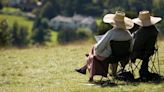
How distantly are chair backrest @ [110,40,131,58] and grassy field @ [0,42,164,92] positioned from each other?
687 millimetres

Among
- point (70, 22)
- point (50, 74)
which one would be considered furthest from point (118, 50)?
point (70, 22)

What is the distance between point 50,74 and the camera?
12000 mm

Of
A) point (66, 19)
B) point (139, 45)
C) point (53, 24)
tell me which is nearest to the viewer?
point (139, 45)

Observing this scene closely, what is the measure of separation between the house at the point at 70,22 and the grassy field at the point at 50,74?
5652 cm

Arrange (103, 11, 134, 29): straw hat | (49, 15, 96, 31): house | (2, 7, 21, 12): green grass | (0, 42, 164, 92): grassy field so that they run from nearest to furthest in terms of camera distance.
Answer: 1. (0, 42, 164, 92): grassy field
2. (103, 11, 134, 29): straw hat
3. (49, 15, 96, 31): house
4. (2, 7, 21, 12): green grass

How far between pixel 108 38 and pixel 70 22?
7424cm

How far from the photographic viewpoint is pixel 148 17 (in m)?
9.91

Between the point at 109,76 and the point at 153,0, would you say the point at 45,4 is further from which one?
the point at 109,76

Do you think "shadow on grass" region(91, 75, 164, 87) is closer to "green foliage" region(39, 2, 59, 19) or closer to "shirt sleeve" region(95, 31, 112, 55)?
"shirt sleeve" region(95, 31, 112, 55)

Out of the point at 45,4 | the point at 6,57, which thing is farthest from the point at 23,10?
the point at 6,57

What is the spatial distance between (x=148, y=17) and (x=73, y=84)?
2.14m

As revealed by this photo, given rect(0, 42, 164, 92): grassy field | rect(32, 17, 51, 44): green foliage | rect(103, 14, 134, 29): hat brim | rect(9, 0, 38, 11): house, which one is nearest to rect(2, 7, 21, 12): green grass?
rect(9, 0, 38, 11): house

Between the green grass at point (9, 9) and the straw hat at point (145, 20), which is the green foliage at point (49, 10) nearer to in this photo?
the green grass at point (9, 9)

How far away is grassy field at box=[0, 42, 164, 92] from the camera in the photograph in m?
9.38
